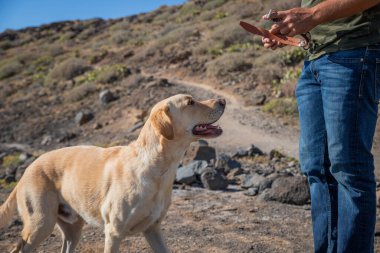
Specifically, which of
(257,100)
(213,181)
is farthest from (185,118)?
(257,100)

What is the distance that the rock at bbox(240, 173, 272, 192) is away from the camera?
23.3 ft

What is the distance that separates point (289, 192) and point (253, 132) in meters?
5.50

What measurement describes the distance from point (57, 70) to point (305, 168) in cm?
2360

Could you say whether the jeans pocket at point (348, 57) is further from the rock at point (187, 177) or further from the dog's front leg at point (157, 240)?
the rock at point (187, 177)

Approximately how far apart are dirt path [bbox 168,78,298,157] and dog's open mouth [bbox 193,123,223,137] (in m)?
6.37

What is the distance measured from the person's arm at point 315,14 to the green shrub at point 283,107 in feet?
34.5

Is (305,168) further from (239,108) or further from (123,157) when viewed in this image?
(239,108)

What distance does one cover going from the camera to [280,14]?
2.92 m

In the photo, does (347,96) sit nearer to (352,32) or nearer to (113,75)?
(352,32)

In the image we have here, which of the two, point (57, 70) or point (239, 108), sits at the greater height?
point (57, 70)

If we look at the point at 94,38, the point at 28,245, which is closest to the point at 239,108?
the point at 28,245

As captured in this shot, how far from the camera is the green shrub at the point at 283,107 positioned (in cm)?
1333

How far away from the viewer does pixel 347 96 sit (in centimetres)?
273

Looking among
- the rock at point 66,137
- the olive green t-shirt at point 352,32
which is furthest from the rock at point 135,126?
the olive green t-shirt at point 352,32
